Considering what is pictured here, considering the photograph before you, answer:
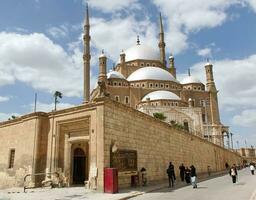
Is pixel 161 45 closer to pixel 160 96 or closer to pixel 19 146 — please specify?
pixel 160 96

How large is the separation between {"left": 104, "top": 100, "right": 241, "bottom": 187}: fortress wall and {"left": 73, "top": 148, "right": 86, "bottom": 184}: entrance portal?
10.1 ft

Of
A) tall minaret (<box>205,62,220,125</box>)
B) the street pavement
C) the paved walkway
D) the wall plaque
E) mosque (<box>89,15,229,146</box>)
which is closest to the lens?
the street pavement

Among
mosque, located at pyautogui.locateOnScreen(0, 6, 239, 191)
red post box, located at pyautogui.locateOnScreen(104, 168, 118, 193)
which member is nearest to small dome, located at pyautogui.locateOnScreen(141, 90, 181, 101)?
mosque, located at pyautogui.locateOnScreen(0, 6, 239, 191)

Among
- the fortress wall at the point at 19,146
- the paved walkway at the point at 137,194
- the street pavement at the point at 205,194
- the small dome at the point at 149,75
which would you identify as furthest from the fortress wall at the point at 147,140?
the small dome at the point at 149,75

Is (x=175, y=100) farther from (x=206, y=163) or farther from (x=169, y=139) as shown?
(x=169, y=139)

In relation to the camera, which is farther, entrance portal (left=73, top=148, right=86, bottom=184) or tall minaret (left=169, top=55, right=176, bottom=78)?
tall minaret (left=169, top=55, right=176, bottom=78)

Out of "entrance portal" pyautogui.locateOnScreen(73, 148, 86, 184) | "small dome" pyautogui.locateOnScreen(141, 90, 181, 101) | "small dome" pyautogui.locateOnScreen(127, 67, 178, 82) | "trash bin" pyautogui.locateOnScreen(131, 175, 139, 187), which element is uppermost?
"small dome" pyautogui.locateOnScreen(127, 67, 178, 82)

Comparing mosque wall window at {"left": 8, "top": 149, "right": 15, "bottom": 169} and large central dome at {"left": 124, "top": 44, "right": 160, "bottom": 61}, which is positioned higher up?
large central dome at {"left": 124, "top": 44, "right": 160, "bottom": 61}

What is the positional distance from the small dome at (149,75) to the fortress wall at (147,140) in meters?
31.6

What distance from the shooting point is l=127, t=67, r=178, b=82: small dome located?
176 ft

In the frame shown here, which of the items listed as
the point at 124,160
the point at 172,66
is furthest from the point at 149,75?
the point at 124,160

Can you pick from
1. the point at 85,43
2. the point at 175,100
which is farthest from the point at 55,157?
the point at 175,100

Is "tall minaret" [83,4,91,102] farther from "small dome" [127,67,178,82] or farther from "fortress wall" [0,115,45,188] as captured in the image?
"fortress wall" [0,115,45,188]

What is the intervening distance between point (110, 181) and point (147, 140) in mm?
4595
